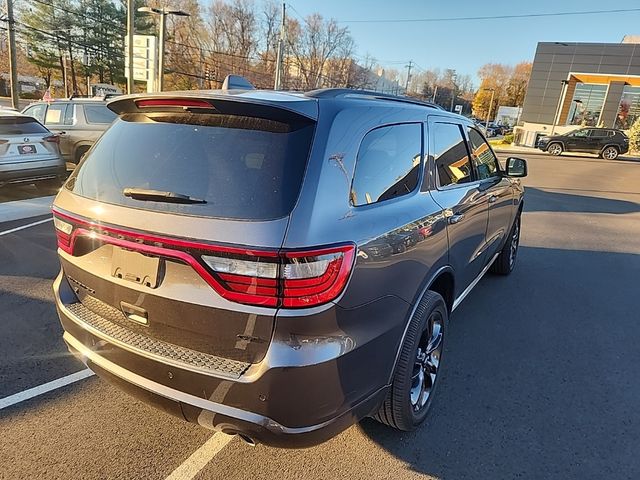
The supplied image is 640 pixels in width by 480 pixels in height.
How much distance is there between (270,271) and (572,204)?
11.4m

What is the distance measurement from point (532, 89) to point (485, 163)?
41.6 metres

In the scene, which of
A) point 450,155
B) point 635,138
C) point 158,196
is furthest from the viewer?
point 635,138

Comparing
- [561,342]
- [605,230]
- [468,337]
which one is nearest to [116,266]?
[468,337]

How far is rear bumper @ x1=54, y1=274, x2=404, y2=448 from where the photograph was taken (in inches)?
68.6

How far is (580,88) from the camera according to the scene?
1501 inches

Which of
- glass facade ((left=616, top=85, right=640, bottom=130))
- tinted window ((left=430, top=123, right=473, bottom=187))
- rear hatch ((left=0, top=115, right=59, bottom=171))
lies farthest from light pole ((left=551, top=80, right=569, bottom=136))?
tinted window ((left=430, top=123, right=473, bottom=187))

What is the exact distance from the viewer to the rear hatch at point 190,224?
1.74 m

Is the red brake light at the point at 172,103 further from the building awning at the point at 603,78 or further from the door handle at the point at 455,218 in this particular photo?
the building awning at the point at 603,78

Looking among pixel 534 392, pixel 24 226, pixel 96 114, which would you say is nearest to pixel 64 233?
pixel 534 392

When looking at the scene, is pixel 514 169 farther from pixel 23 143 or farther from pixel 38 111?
pixel 38 111

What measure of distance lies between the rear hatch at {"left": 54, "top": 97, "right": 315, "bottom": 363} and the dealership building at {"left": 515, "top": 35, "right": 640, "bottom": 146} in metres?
37.2

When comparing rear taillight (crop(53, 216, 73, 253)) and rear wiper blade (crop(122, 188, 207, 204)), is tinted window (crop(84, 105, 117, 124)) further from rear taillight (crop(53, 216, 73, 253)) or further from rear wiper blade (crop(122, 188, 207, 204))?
rear wiper blade (crop(122, 188, 207, 204))

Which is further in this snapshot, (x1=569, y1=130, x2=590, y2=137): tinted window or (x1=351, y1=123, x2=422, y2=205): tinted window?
(x1=569, y1=130, x2=590, y2=137): tinted window

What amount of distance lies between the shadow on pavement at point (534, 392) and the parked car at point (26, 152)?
7.74m
